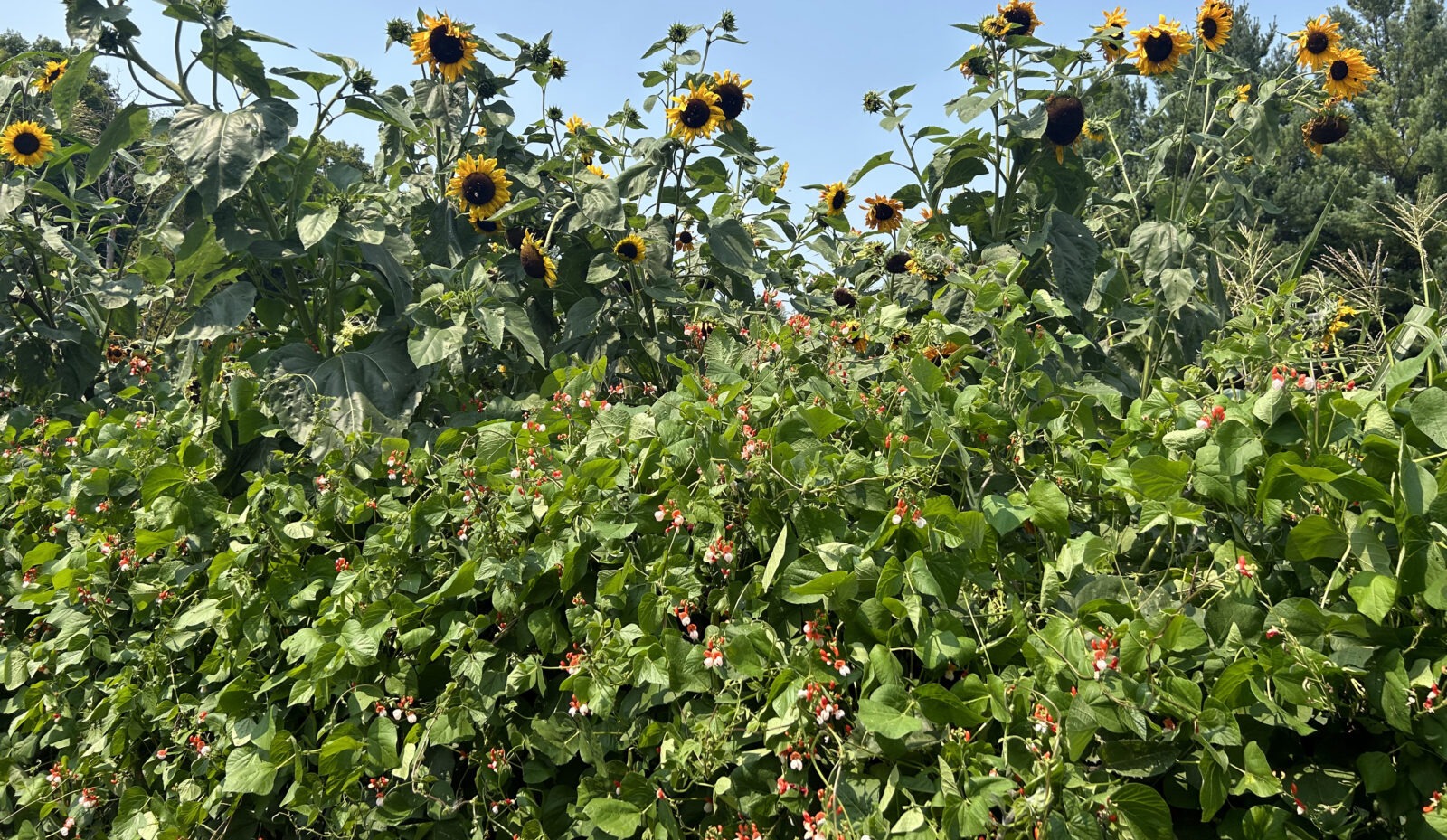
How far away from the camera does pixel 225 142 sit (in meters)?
2.45

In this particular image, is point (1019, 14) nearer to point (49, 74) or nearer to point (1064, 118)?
point (1064, 118)

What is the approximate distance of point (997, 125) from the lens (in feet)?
9.84

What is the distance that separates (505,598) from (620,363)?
4.76 ft

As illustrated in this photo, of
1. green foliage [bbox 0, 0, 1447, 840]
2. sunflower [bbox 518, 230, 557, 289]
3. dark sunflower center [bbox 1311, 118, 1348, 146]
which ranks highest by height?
dark sunflower center [bbox 1311, 118, 1348, 146]

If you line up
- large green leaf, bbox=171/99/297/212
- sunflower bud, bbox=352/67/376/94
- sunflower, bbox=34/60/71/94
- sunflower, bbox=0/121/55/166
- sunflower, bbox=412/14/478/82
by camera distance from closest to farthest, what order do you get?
large green leaf, bbox=171/99/297/212 → sunflower bud, bbox=352/67/376/94 → sunflower, bbox=412/14/478/82 → sunflower, bbox=34/60/71/94 → sunflower, bbox=0/121/55/166

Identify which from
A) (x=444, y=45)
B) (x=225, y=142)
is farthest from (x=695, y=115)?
(x=225, y=142)

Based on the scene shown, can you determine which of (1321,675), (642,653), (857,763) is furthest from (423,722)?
(1321,675)

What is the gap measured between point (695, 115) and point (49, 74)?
2622 millimetres

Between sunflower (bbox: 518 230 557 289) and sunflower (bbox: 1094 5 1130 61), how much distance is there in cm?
182

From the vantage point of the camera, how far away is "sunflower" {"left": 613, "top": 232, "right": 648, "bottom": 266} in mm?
2953

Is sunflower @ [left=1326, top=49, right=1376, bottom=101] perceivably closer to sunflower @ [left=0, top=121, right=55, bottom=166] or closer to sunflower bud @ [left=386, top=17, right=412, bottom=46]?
sunflower bud @ [left=386, top=17, right=412, bottom=46]

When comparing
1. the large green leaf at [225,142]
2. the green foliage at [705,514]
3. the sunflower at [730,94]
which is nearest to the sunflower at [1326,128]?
the green foliage at [705,514]

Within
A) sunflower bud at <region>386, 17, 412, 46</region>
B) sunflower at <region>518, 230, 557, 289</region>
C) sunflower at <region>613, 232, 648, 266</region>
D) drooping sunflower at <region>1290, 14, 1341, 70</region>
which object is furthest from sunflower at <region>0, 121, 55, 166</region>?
drooping sunflower at <region>1290, 14, 1341, 70</region>

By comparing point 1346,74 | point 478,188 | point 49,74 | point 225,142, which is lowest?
point 225,142
